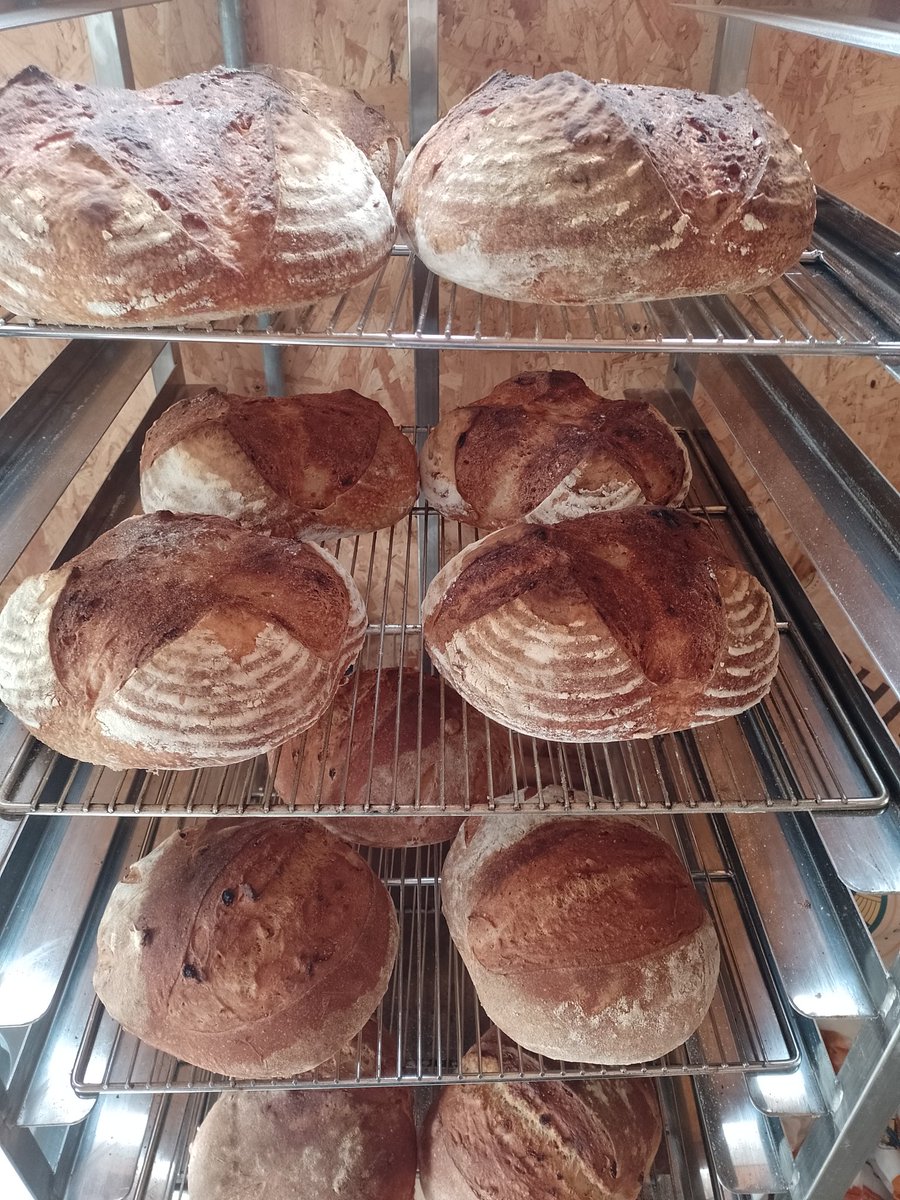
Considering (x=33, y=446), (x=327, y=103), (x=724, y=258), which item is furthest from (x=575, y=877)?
(x=327, y=103)

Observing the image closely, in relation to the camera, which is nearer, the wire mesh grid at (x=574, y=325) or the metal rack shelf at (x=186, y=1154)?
the wire mesh grid at (x=574, y=325)

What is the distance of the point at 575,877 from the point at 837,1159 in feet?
2.03

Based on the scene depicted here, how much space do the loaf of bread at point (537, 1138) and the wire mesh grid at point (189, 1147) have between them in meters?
0.17

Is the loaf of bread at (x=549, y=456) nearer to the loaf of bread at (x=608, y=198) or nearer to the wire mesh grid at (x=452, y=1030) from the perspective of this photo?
the loaf of bread at (x=608, y=198)

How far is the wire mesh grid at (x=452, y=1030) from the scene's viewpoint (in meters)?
1.40

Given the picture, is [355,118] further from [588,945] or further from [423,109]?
[588,945]

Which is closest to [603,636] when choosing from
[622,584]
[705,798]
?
[622,584]

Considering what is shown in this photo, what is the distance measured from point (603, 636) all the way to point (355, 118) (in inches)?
38.8

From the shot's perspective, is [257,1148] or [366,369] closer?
[257,1148]

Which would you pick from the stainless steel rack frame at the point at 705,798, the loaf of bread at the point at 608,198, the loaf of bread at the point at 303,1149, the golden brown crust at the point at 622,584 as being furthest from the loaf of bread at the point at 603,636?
the loaf of bread at the point at 303,1149

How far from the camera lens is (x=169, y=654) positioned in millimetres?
1092

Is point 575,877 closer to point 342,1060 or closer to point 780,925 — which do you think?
point 780,925

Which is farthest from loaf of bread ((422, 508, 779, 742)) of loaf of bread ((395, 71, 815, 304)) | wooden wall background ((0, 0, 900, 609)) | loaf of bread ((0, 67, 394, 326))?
wooden wall background ((0, 0, 900, 609))

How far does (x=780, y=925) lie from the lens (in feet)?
4.67
